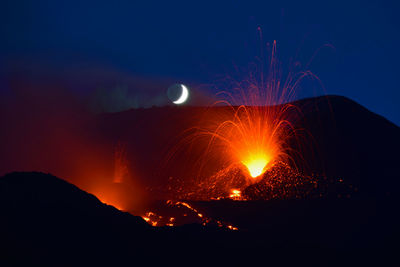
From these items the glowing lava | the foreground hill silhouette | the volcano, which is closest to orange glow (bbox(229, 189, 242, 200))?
the volcano

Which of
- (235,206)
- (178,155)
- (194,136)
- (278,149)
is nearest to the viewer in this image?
(235,206)

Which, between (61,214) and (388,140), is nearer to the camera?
(61,214)

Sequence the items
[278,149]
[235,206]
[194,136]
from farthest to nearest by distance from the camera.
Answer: [194,136], [278,149], [235,206]

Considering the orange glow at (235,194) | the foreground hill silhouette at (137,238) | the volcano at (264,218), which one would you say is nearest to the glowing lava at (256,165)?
the volcano at (264,218)

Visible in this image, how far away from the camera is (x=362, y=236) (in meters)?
12.5

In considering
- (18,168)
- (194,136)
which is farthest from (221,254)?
(18,168)

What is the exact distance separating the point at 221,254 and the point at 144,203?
29.4ft

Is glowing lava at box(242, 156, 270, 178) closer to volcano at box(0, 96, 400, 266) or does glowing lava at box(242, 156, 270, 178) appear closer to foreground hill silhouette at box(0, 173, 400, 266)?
volcano at box(0, 96, 400, 266)

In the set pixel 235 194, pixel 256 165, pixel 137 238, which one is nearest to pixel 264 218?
pixel 235 194

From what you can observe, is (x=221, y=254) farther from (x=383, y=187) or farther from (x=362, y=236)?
(x=383, y=187)

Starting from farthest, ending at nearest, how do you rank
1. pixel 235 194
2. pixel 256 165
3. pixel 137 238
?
pixel 256 165 < pixel 235 194 < pixel 137 238

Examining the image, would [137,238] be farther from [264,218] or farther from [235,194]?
[235,194]

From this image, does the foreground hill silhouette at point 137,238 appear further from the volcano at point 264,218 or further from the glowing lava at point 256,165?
the glowing lava at point 256,165

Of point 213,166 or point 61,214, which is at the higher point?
point 213,166
